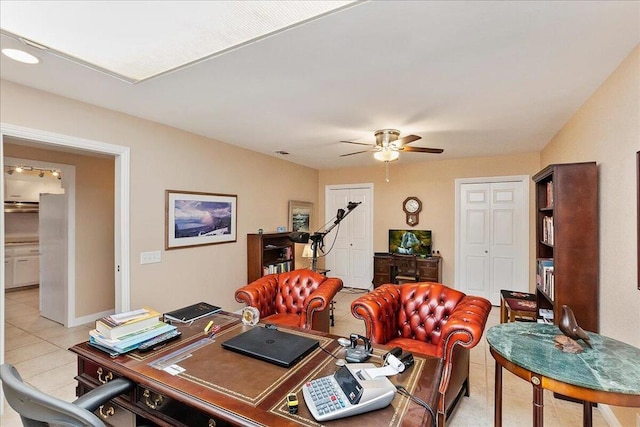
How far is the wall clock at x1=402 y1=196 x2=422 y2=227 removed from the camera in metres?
5.60

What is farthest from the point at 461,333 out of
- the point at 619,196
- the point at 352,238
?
the point at 352,238

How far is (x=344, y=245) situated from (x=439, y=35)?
16.3 ft

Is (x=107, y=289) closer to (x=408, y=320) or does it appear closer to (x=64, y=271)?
(x=64, y=271)

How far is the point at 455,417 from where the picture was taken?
222 cm

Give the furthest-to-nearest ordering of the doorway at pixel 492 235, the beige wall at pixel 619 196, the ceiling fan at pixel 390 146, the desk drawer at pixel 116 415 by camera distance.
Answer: the doorway at pixel 492 235 < the ceiling fan at pixel 390 146 < the beige wall at pixel 619 196 < the desk drawer at pixel 116 415

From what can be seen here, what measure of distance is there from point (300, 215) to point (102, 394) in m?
4.75

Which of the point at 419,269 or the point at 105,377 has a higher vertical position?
the point at 105,377

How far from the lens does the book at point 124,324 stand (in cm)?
157

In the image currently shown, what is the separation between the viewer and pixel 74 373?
9.15ft

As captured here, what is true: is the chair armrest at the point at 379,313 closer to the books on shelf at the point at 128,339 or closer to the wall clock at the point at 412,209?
the books on shelf at the point at 128,339

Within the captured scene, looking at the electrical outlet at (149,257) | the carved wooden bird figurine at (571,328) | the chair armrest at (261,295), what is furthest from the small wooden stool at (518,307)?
the electrical outlet at (149,257)

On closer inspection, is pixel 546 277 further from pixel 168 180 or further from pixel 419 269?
pixel 168 180

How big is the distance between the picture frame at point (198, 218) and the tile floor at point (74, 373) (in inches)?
59.2

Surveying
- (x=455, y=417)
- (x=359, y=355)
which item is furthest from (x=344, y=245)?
(x=359, y=355)
